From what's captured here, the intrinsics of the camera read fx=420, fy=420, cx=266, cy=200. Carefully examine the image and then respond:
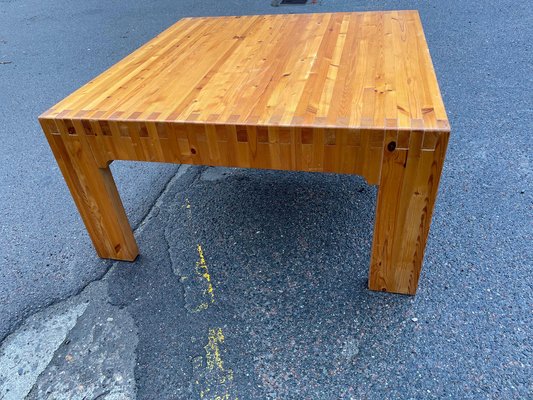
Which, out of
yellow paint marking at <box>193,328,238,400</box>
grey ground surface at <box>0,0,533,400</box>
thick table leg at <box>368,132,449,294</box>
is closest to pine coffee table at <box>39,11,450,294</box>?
thick table leg at <box>368,132,449,294</box>

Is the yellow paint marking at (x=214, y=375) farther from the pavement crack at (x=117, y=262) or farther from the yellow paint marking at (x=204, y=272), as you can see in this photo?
the pavement crack at (x=117, y=262)

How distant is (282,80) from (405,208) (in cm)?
57

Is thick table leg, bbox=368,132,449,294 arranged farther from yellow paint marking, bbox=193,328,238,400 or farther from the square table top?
yellow paint marking, bbox=193,328,238,400

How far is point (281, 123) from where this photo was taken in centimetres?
112

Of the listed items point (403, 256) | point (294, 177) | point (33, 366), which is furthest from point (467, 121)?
point (33, 366)

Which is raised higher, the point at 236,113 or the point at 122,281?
the point at 236,113

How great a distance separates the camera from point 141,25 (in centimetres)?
423

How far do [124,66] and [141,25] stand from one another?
2.97 metres

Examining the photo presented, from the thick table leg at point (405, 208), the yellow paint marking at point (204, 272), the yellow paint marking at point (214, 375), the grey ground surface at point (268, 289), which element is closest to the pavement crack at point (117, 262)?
the grey ground surface at point (268, 289)

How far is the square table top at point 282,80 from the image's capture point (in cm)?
115

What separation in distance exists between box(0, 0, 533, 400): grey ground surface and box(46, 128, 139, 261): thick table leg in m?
0.09

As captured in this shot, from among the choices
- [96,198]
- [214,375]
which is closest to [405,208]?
[214,375]

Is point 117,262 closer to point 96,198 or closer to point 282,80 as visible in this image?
point 96,198

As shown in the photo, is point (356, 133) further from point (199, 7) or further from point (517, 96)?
point (199, 7)
